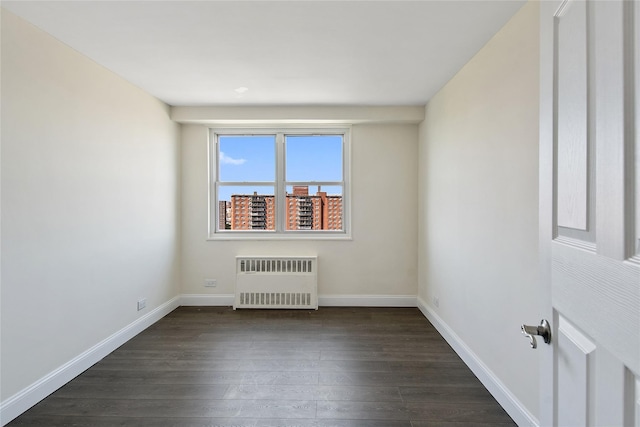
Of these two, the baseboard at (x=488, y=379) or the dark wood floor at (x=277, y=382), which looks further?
the dark wood floor at (x=277, y=382)

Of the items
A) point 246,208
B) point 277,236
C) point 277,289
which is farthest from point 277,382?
point 246,208

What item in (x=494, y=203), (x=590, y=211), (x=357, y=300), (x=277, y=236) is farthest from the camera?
(x=277, y=236)

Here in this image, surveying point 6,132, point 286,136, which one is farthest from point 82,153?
point 286,136

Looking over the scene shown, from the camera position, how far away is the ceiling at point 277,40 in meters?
1.92

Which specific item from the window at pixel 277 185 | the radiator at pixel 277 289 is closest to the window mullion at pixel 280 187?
the window at pixel 277 185

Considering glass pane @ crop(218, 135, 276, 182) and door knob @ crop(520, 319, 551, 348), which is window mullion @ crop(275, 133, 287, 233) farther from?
door knob @ crop(520, 319, 551, 348)

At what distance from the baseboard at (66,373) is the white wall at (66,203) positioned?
46 mm

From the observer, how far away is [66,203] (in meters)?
2.37

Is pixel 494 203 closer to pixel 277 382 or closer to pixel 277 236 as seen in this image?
pixel 277 382

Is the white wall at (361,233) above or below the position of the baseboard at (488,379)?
above

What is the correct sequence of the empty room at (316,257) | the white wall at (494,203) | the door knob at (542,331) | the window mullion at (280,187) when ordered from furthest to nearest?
the window mullion at (280,187)
the white wall at (494,203)
the door knob at (542,331)
the empty room at (316,257)

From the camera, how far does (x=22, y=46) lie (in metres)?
2.02

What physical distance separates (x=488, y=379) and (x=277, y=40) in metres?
2.79

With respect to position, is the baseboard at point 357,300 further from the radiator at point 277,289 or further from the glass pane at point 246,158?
the glass pane at point 246,158
